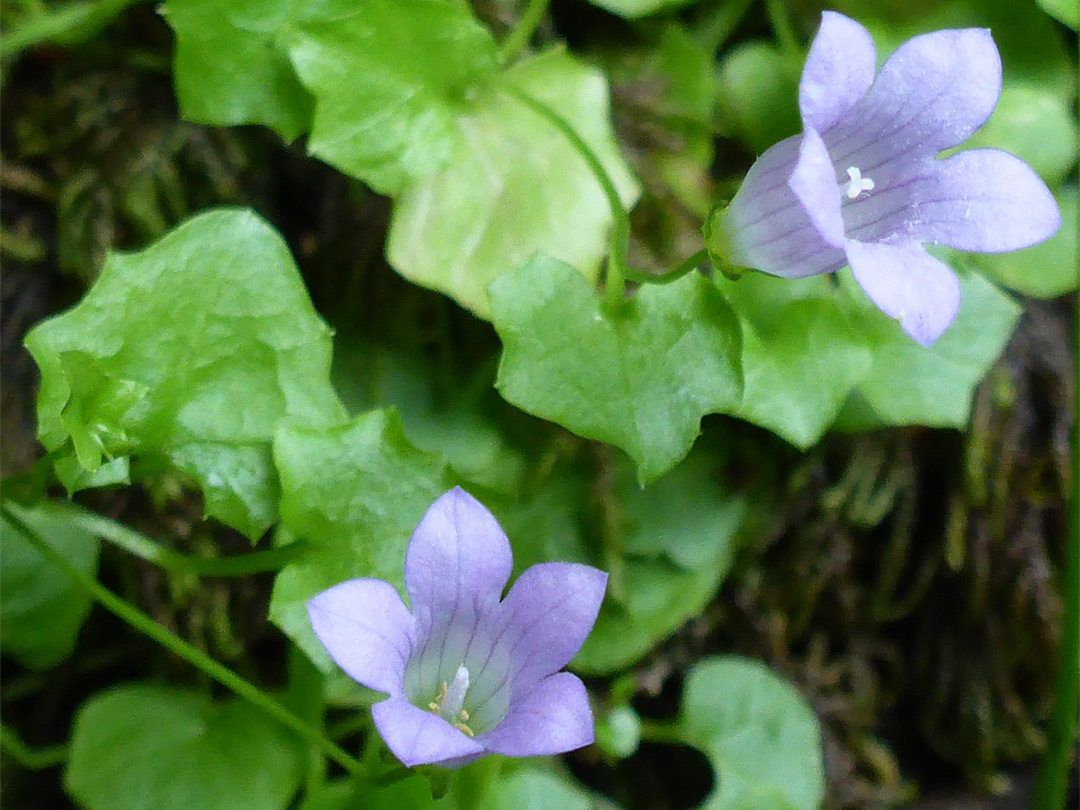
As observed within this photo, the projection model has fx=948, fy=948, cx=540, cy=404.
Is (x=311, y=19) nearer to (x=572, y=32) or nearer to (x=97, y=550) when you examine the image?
(x=572, y=32)

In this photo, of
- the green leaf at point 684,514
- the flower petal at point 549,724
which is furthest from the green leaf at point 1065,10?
the flower petal at point 549,724

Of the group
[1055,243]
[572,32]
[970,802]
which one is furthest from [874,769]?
[572,32]

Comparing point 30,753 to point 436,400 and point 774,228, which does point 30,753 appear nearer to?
point 436,400

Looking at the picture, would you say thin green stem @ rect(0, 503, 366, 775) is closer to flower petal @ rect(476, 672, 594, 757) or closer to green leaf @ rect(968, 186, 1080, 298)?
flower petal @ rect(476, 672, 594, 757)

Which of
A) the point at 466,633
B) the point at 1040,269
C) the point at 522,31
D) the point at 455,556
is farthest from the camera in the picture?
the point at 1040,269

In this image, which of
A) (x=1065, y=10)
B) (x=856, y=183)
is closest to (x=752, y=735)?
(x=856, y=183)

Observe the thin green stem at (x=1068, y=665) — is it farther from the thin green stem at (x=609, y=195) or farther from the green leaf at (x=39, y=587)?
the green leaf at (x=39, y=587)

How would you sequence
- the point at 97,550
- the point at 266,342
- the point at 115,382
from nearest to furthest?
1. the point at 115,382
2. the point at 266,342
3. the point at 97,550
